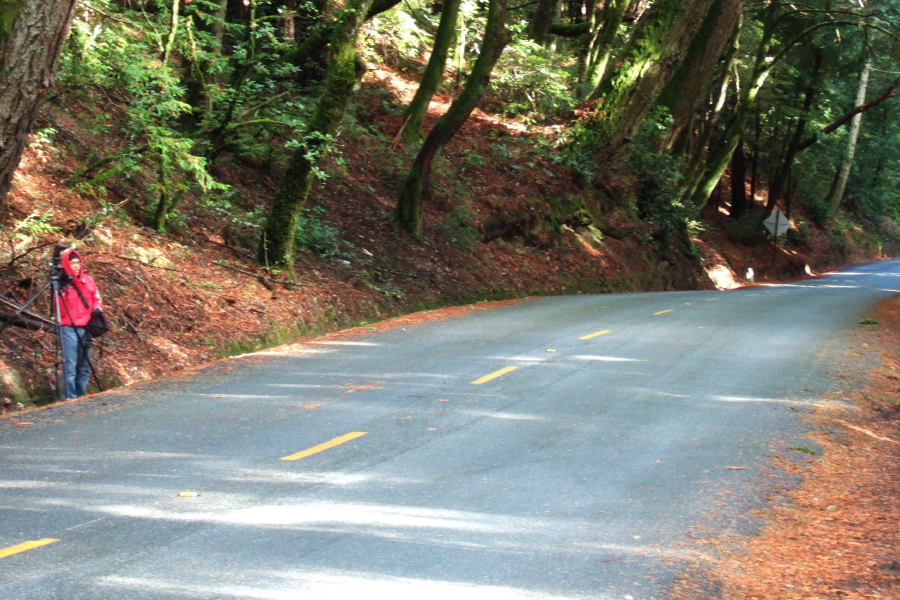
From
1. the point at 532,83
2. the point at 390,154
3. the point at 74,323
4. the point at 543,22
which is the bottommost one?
the point at 74,323

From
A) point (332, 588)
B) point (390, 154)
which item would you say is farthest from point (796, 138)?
point (332, 588)

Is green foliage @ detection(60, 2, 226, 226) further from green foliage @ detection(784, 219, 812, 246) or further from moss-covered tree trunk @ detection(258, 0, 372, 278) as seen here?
green foliage @ detection(784, 219, 812, 246)

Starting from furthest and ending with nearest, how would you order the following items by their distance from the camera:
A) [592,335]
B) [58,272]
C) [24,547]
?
[592,335], [58,272], [24,547]

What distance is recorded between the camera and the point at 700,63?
3147 centimetres

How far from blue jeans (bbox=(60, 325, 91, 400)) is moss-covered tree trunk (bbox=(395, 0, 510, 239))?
39.8ft

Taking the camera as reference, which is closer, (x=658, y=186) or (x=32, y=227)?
(x=32, y=227)

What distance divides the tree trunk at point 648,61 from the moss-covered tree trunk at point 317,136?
1422cm

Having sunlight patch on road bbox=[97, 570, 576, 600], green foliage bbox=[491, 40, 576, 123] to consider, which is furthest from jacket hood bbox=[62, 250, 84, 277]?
green foliage bbox=[491, 40, 576, 123]

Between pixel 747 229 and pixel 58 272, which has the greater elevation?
pixel 747 229

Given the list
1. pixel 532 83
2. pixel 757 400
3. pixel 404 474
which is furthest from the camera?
pixel 532 83

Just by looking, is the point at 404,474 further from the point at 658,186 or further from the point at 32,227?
the point at 658,186

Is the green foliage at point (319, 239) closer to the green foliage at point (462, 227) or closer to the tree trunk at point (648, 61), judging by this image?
the green foliage at point (462, 227)

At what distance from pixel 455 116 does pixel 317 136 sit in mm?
5730

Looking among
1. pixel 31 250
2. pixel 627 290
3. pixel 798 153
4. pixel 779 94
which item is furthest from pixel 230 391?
pixel 798 153
